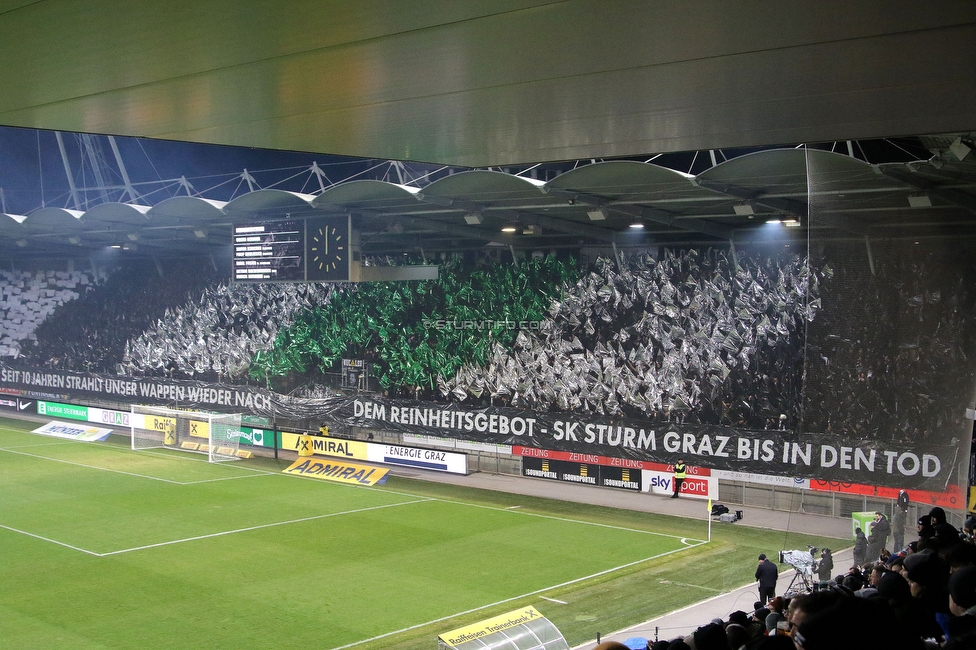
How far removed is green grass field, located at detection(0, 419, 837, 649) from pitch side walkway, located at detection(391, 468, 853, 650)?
270 millimetres

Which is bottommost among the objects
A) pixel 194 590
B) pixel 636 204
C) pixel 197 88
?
pixel 194 590

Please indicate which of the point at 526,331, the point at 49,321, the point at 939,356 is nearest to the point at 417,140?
the point at 939,356

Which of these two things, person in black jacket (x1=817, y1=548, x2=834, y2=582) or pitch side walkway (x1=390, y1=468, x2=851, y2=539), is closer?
person in black jacket (x1=817, y1=548, x2=834, y2=582)

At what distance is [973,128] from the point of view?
5.87 meters

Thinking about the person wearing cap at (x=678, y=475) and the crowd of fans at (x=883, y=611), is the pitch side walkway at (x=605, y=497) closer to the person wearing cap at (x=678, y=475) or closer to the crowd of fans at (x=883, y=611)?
the person wearing cap at (x=678, y=475)

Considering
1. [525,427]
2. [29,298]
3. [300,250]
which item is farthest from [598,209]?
[29,298]

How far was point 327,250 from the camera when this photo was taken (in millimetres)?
21391

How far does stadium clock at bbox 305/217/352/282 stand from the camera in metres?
21.2

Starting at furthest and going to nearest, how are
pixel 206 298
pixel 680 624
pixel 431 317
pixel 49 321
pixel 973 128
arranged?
1. pixel 49 321
2. pixel 206 298
3. pixel 431 317
4. pixel 680 624
5. pixel 973 128

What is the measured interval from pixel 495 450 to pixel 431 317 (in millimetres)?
6032

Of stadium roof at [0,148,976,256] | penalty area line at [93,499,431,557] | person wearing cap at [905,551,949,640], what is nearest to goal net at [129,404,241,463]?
stadium roof at [0,148,976,256]

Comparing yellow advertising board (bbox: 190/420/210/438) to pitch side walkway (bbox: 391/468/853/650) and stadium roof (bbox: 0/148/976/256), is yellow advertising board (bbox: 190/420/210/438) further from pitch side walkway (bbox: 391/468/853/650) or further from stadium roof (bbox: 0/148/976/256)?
pitch side walkway (bbox: 391/468/853/650)

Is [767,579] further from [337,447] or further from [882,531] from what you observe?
[337,447]

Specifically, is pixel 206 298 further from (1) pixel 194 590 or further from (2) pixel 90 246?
(1) pixel 194 590
